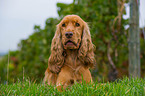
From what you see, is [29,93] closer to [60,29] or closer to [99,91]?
[99,91]

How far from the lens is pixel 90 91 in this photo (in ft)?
7.82

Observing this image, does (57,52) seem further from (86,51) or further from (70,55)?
(86,51)

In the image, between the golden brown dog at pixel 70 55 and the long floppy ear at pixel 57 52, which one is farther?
the long floppy ear at pixel 57 52

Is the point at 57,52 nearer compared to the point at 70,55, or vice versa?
the point at 70,55

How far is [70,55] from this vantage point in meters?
2.99

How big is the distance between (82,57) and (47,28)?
13.7ft

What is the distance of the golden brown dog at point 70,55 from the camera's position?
2811 millimetres

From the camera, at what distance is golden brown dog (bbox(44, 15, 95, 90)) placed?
9.22ft

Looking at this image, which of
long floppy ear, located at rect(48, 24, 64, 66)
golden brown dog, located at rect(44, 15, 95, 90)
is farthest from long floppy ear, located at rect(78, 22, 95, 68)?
long floppy ear, located at rect(48, 24, 64, 66)

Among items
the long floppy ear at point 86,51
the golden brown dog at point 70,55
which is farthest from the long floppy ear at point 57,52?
the long floppy ear at point 86,51

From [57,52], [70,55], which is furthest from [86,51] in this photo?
[57,52]

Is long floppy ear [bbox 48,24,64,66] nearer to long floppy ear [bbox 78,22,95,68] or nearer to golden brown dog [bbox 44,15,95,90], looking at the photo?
golden brown dog [bbox 44,15,95,90]

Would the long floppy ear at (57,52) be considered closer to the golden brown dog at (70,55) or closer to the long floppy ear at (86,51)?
the golden brown dog at (70,55)

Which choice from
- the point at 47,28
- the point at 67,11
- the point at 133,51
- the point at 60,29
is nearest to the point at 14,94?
the point at 60,29
